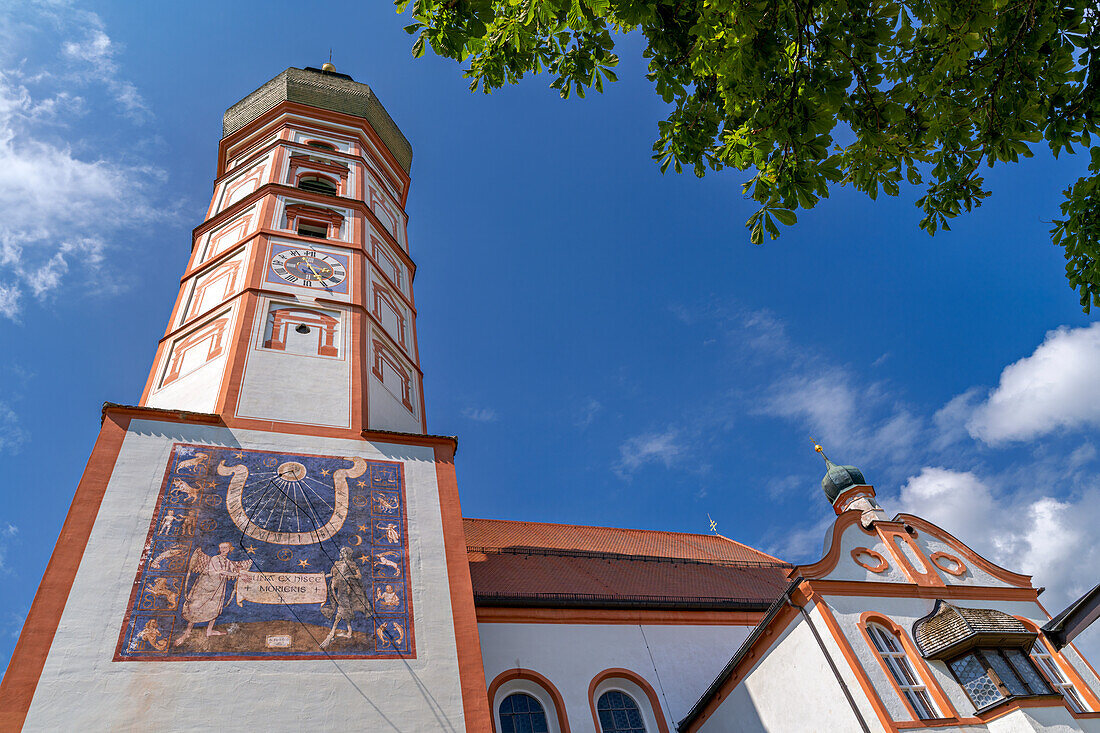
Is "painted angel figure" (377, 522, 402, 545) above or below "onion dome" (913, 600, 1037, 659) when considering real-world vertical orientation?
Answer: above

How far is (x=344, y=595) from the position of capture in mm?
9109

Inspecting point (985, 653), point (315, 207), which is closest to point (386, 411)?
point (315, 207)

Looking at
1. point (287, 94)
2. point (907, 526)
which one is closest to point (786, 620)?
point (907, 526)

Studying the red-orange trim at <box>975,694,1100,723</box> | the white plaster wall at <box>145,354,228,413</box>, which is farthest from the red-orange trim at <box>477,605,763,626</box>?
the white plaster wall at <box>145,354,228,413</box>

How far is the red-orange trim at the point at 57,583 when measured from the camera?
717 cm

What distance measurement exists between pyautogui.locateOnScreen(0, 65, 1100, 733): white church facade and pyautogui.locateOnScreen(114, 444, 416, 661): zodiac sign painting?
0.09 feet

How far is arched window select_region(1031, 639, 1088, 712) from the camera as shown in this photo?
1068 centimetres

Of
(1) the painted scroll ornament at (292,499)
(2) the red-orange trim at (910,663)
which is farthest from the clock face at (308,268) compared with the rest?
(2) the red-orange trim at (910,663)

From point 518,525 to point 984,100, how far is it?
15081 mm

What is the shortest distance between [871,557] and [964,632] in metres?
1.90

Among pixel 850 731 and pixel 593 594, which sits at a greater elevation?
pixel 593 594

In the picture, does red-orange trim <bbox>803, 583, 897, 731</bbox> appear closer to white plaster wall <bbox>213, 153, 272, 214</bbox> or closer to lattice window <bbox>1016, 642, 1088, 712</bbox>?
lattice window <bbox>1016, 642, 1088, 712</bbox>

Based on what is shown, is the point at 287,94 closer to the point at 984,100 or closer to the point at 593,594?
the point at 593,594

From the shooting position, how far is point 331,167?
19.3 metres
